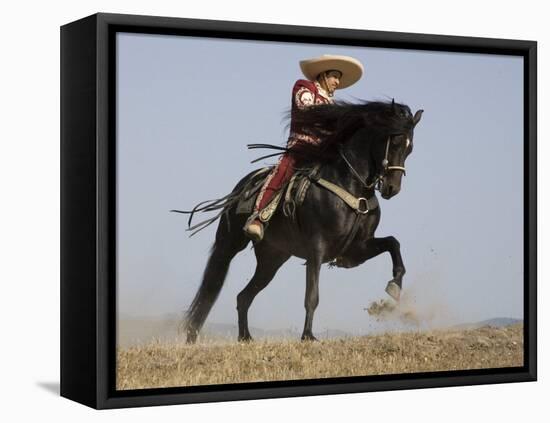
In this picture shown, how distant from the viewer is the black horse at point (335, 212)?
38.9 ft

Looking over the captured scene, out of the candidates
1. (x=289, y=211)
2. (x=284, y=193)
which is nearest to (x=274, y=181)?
(x=284, y=193)

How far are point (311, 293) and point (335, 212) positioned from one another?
58cm

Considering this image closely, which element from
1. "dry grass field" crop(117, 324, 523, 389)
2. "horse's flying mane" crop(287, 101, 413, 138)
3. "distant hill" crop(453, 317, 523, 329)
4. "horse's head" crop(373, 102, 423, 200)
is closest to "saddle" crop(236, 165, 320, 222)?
"horse's flying mane" crop(287, 101, 413, 138)

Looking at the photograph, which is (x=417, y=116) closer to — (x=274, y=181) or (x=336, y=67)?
(x=336, y=67)

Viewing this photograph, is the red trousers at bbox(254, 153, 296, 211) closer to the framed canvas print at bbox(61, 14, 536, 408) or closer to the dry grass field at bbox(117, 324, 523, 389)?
the framed canvas print at bbox(61, 14, 536, 408)

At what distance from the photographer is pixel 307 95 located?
1202cm

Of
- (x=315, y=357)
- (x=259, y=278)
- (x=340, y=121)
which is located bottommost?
(x=315, y=357)

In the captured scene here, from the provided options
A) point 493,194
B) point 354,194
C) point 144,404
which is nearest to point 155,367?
point 144,404

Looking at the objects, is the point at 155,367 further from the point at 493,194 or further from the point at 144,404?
the point at 493,194

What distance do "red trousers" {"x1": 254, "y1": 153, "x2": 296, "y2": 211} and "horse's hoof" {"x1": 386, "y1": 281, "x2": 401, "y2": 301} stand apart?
42.9 inches

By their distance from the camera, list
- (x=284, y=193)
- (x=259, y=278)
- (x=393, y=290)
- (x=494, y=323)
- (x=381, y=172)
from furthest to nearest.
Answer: (x=494, y=323)
(x=393, y=290)
(x=381, y=172)
(x=284, y=193)
(x=259, y=278)

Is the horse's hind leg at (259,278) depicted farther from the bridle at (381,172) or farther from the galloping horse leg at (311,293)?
the bridle at (381,172)

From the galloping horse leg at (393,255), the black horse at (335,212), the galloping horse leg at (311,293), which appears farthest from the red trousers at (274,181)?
the galloping horse leg at (393,255)

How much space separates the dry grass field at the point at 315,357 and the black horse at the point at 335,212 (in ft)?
0.57
